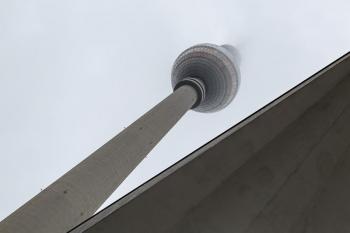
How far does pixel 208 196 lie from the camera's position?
243 inches

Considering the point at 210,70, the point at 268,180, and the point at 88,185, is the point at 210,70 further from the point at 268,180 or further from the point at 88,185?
the point at 268,180

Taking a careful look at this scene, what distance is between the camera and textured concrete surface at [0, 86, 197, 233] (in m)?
13.1

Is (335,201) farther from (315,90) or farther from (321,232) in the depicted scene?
(315,90)

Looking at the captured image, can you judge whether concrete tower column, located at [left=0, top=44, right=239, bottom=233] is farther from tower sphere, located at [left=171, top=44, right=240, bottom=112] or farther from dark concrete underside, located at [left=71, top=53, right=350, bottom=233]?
dark concrete underside, located at [left=71, top=53, right=350, bottom=233]

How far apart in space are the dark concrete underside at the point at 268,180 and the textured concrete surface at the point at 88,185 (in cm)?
757

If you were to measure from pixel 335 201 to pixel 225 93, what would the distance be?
53.1 meters

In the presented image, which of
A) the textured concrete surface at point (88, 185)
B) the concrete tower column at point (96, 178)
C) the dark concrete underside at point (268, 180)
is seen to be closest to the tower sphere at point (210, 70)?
the concrete tower column at point (96, 178)

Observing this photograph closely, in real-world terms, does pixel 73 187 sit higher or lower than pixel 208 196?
higher

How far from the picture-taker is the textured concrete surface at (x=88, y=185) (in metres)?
13.1

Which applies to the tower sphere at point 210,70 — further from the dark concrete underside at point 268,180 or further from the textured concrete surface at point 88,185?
the dark concrete underside at point 268,180

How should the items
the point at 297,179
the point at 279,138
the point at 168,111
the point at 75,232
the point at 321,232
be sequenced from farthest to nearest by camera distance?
the point at 168,111 < the point at 279,138 < the point at 297,179 < the point at 321,232 < the point at 75,232

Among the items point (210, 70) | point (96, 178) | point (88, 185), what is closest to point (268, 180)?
point (88, 185)

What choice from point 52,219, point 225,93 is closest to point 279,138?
point 52,219

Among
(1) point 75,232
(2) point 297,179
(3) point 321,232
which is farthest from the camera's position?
(2) point 297,179
